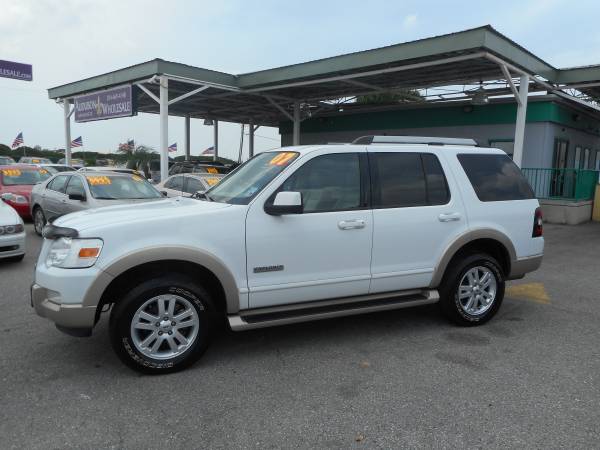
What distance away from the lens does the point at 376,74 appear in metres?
13.2

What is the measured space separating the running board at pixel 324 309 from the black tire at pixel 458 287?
18 cm

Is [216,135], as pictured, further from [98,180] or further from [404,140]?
[404,140]

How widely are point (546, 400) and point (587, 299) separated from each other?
323 cm

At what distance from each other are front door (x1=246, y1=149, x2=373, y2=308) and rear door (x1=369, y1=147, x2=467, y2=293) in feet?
0.46

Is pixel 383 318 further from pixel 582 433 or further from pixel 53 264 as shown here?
pixel 53 264

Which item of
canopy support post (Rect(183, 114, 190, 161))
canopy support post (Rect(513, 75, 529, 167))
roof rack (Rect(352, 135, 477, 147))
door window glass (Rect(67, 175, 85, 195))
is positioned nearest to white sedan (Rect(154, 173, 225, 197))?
door window glass (Rect(67, 175, 85, 195))

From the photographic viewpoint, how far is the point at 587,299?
234 inches

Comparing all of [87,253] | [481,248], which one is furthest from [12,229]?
[481,248]

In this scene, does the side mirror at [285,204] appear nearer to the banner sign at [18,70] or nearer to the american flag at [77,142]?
the banner sign at [18,70]

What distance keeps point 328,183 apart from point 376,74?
1000cm

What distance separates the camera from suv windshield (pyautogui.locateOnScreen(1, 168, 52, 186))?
39.2 feet

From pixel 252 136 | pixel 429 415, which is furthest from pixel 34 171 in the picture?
pixel 252 136

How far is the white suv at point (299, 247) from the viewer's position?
3.51m

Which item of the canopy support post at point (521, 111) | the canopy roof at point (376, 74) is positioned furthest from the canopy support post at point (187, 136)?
the canopy support post at point (521, 111)
